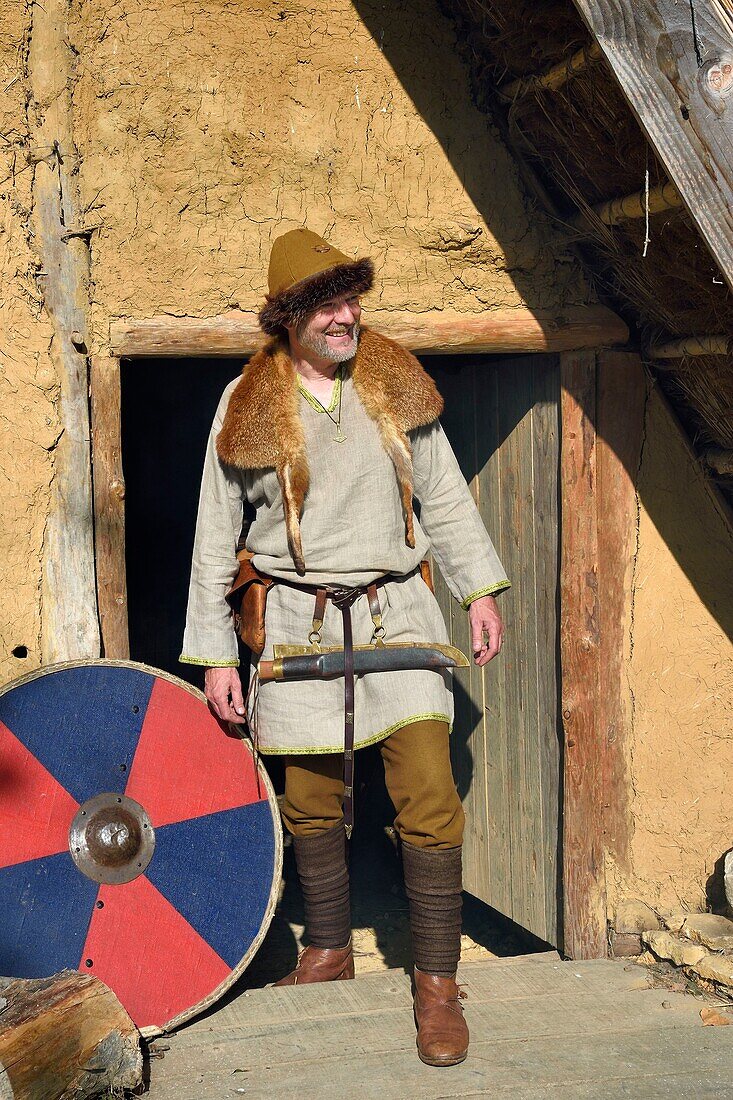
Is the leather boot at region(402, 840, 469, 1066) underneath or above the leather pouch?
underneath

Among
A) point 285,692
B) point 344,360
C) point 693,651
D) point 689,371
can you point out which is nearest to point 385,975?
point 285,692

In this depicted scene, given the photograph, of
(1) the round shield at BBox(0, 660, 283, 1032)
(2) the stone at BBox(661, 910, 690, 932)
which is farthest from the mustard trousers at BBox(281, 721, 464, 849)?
(2) the stone at BBox(661, 910, 690, 932)

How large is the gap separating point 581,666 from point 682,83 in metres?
1.80

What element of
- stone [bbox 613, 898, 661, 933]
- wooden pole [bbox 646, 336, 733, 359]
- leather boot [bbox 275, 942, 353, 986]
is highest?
wooden pole [bbox 646, 336, 733, 359]

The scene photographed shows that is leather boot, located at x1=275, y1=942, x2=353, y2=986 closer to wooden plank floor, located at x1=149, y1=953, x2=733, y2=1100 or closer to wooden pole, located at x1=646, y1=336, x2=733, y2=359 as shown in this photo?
wooden plank floor, located at x1=149, y1=953, x2=733, y2=1100

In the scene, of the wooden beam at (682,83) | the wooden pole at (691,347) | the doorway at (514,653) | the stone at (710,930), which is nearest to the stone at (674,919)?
the stone at (710,930)

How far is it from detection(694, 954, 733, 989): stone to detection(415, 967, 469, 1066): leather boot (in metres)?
0.82

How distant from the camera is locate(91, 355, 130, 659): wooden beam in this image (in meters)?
3.17

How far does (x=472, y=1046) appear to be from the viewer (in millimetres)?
2896

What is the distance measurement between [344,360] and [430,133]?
2.92 feet

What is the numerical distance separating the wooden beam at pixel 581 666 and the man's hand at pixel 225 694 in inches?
44.4

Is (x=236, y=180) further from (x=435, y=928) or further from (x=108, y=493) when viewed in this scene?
(x=435, y=928)

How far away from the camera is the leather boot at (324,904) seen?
10.3 ft

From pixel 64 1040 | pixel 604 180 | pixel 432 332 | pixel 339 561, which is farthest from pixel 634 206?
pixel 64 1040
